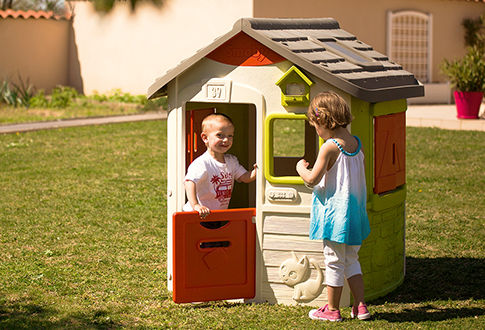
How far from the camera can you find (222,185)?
5.36 metres

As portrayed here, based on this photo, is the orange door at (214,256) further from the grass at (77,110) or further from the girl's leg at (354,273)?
the grass at (77,110)

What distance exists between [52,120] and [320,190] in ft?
40.9

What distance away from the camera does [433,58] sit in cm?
2212

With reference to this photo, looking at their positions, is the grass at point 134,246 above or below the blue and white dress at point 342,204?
below

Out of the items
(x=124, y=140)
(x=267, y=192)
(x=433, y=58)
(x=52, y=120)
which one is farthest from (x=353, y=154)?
(x=433, y=58)

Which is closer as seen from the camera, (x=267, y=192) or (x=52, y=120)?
(x=267, y=192)

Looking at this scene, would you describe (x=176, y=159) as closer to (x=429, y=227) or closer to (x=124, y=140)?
(x=429, y=227)

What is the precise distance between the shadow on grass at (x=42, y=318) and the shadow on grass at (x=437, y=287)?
5.80 ft

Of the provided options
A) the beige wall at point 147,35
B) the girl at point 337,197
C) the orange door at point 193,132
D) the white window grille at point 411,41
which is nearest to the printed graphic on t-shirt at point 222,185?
the orange door at point 193,132

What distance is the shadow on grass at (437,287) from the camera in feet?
16.6

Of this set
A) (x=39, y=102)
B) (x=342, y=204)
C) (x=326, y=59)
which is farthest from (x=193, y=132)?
(x=39, y=102)

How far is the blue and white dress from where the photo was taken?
15.5 feet

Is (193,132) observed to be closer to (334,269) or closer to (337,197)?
(337,197)

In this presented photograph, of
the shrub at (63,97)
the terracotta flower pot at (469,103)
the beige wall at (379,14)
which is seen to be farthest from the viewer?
the shrub at (63,97)
